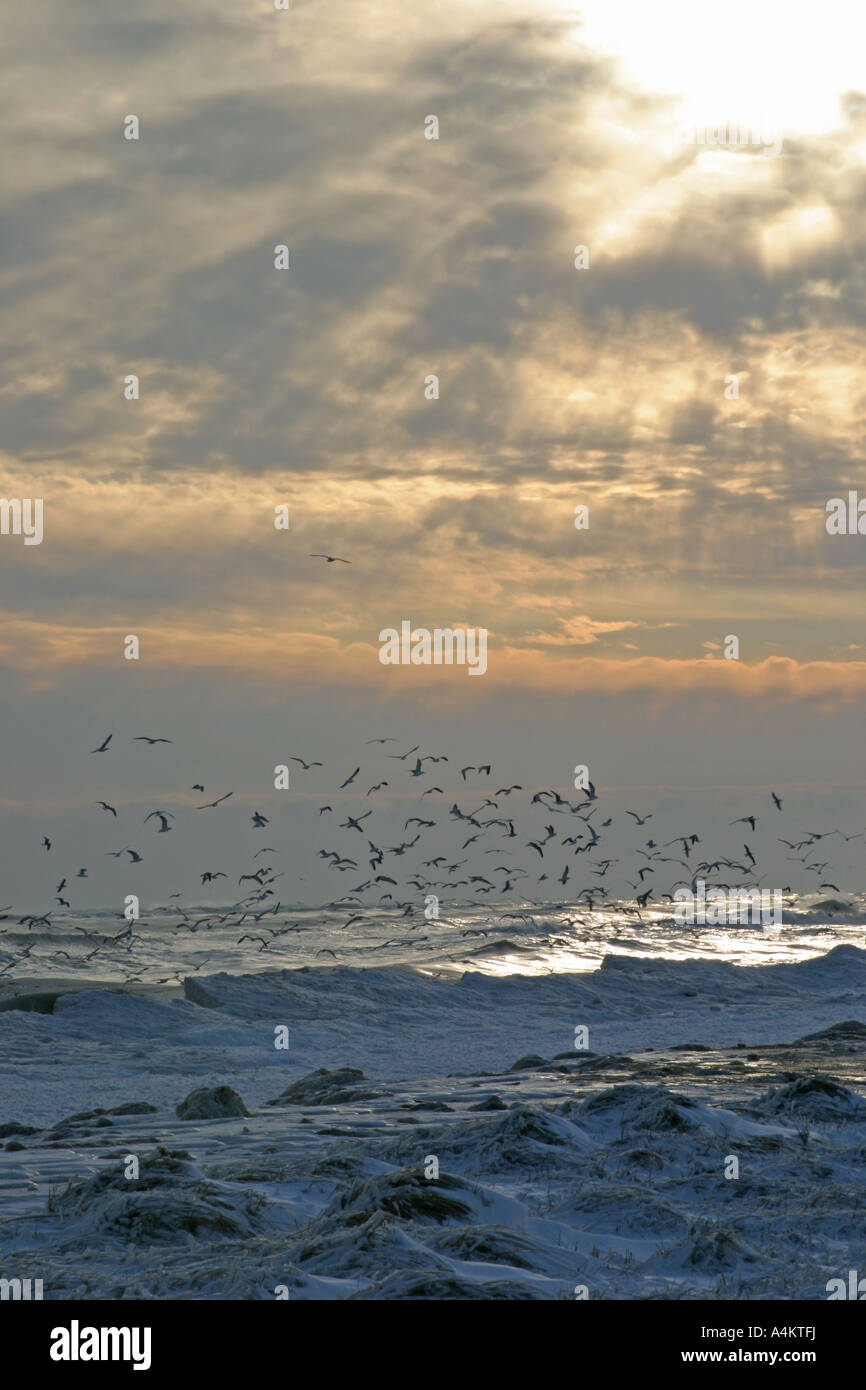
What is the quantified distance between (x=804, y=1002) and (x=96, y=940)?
38.1 metres

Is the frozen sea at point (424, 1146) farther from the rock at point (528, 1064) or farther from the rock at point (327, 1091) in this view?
the rock at point (528, 1064)

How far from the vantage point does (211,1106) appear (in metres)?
19.3

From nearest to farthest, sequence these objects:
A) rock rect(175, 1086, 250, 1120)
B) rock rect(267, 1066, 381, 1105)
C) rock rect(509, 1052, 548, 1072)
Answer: rock rect(175, 1086, 250, 1120), rock rect(267, 1066, 381, 1105), rock rect(509, 1052, 548, 1072)

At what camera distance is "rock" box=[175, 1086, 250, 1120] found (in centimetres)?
1909

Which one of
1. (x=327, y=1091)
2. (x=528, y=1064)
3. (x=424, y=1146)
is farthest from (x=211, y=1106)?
(x=528, y=1064)

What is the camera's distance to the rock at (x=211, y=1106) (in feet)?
62.6

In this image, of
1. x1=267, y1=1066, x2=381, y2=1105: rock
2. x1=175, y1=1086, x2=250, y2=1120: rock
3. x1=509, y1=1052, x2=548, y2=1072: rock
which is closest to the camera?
x1=175, y1=1086, x2=250, y2=1120: rock

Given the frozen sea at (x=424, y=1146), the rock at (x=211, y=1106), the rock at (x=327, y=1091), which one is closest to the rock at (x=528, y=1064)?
the frozen sea at (x=424, y=1146)

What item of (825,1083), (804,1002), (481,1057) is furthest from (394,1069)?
(804,1002)

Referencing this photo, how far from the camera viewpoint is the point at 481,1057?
30.0 metres

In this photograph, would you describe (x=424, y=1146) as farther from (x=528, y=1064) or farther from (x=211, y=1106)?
(x=528, y=1064)

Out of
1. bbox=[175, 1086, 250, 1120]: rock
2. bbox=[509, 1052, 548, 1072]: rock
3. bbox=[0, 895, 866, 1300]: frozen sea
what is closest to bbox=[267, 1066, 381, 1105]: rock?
bbox=[0, 895, 866, 1300]: frozen sea

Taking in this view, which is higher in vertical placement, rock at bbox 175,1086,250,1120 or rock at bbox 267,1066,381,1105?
rock at bbox 175,1086,250,1120

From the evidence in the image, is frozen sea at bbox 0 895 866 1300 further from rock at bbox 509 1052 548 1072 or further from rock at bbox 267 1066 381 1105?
rock at bbox 509 1052 548 1072
